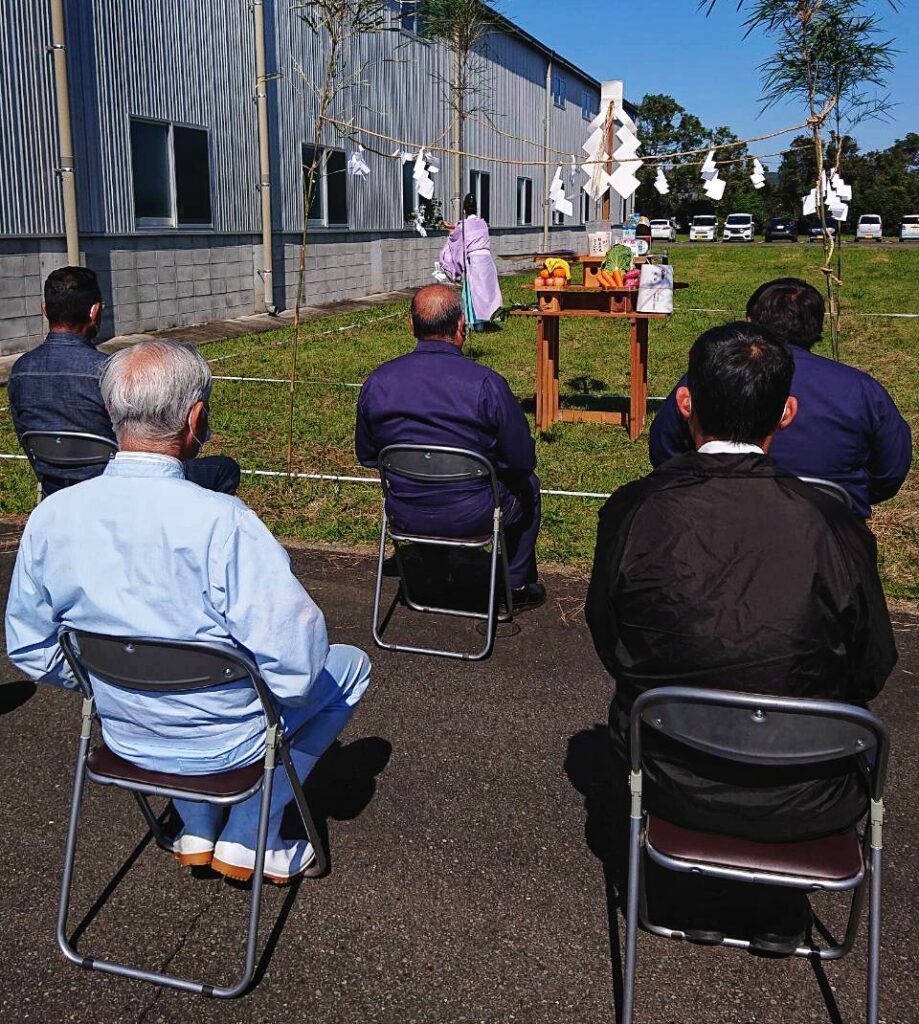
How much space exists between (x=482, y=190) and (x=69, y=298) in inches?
934

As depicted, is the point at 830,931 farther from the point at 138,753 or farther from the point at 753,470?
the point at 138,753

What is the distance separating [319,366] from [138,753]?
9.69 meters

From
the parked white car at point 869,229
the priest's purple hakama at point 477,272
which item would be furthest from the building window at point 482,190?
the parked white car at point 869,229

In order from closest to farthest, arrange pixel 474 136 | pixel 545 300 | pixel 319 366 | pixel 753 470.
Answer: pixel 753 470 < pixel 545 300 < pixel 319 366 < pixel 474 136

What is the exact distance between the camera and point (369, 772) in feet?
11.4

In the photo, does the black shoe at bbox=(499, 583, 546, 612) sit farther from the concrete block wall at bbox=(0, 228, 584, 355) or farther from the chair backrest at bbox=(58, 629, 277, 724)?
the concrete block wall at bbox=(0, 228, 584, 355)

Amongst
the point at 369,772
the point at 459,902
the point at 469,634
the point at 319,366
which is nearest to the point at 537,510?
the point at 469,634

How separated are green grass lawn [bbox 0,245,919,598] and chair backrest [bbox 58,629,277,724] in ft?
11.2

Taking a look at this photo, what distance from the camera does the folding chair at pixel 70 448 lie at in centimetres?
414

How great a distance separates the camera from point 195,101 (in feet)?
49.6

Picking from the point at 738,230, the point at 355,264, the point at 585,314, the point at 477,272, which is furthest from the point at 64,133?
the point at 738,230

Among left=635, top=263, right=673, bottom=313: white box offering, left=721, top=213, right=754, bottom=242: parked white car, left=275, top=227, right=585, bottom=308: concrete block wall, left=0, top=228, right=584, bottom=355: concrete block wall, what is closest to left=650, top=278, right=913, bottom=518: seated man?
left=635, top=263, right=673, bottom=313: white box offering

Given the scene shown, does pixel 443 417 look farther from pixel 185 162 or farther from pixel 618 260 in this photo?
pixel 185 162

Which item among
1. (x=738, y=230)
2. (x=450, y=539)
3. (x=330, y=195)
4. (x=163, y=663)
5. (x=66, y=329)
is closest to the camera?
(x=163, y=663)
